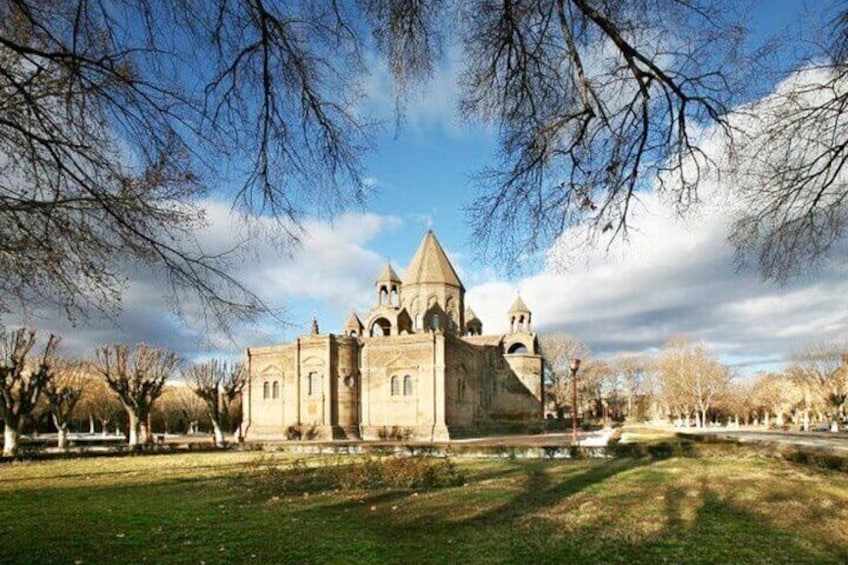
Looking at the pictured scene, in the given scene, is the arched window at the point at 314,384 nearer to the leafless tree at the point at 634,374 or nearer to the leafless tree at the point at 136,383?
the leafless tree at the point at 136,383

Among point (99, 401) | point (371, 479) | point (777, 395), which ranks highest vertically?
point (99, 401)

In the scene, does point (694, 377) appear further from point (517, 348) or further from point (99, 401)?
point (99, 401)

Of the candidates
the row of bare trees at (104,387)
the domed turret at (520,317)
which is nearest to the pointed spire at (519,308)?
the domed turret at (520,317)

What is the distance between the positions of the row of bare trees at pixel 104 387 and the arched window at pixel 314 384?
5.09 m

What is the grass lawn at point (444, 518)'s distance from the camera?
8.92 m

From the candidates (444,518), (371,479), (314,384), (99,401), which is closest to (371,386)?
(314,384)

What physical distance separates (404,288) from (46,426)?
49.4m

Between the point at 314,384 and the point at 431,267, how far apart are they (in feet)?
55.7

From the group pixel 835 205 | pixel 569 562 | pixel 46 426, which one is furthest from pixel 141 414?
pixel 46 426

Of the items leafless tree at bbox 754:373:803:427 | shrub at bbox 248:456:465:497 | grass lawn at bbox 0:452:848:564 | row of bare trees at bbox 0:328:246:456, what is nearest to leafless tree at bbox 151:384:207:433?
row of bare trees at bbox 0:328:246:456

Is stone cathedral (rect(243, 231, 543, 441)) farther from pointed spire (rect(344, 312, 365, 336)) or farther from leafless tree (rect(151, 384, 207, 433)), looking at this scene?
leafless tree (rect(151, 384, 207, 433))

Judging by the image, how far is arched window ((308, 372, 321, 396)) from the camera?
47.8 m

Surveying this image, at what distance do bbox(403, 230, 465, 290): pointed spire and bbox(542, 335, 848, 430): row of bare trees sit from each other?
79.8 ft

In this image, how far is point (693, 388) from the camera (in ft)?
237
